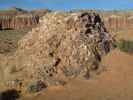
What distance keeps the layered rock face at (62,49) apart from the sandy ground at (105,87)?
49 cm

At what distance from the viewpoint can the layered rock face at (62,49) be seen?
18969 mm

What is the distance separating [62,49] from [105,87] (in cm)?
290

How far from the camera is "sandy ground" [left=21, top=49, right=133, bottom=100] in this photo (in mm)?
17156

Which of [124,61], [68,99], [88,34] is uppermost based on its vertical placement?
[88,34]

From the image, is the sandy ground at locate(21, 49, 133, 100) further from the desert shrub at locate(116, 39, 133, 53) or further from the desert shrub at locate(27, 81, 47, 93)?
the desert shrub at locate(116, 39, 133, 53)

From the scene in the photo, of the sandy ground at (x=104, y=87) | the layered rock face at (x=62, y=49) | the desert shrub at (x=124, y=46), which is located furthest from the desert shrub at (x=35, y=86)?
the desert shrub at (x=124, y=46)

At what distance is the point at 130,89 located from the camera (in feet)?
57.6

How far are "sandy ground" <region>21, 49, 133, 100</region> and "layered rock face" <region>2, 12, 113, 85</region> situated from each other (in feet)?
1.60

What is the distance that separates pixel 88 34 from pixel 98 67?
1.78m

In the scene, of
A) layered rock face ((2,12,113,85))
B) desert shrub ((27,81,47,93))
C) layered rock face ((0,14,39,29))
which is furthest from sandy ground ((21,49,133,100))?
layered rock face ((0,14,39,29))

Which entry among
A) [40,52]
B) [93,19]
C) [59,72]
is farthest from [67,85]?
[93,19]

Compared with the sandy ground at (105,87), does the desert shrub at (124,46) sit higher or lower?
higher

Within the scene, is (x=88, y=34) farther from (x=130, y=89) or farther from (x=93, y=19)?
(x=130, y=89)

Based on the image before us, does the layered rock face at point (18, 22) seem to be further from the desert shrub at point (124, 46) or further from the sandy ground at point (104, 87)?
the sandy ground at point (104, 87)
